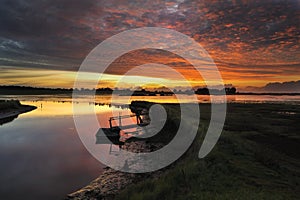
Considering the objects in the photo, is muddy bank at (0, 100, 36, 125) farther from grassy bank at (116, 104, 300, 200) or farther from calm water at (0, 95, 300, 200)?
grassy bank at (116, 104, 300, 200)

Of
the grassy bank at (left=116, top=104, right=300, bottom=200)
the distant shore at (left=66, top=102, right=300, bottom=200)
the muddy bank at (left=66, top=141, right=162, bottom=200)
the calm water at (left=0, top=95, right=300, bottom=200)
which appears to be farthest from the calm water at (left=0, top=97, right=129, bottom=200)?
the grassy bank at (left=116, top=104, right=300, bottom=200)

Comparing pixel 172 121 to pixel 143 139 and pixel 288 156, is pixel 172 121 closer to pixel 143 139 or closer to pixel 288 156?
pixel 143 139

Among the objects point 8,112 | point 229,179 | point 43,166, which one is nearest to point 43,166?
point 43,166

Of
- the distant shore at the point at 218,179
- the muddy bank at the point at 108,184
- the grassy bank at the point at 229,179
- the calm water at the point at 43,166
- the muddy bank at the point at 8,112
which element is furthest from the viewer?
the muddy bank at the point at 8,112

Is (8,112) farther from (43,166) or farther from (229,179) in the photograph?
(229,179)

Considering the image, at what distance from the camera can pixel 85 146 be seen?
27.1 metres

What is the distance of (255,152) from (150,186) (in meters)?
7.94

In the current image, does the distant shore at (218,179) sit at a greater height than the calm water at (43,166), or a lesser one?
greater

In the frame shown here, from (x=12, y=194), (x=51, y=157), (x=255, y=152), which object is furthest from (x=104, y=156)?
(x=255, y=152)

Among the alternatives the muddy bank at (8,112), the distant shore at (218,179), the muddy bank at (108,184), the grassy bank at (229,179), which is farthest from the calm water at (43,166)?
the muddy bank at (8,112)

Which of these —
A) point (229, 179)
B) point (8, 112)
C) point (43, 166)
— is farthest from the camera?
point (8, 112)

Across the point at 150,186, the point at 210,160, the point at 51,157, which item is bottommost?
the point at 51,157

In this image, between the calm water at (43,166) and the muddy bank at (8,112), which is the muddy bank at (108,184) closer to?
the calm water at (43,166)

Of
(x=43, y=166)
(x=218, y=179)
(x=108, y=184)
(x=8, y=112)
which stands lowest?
(x=43, y=166)
